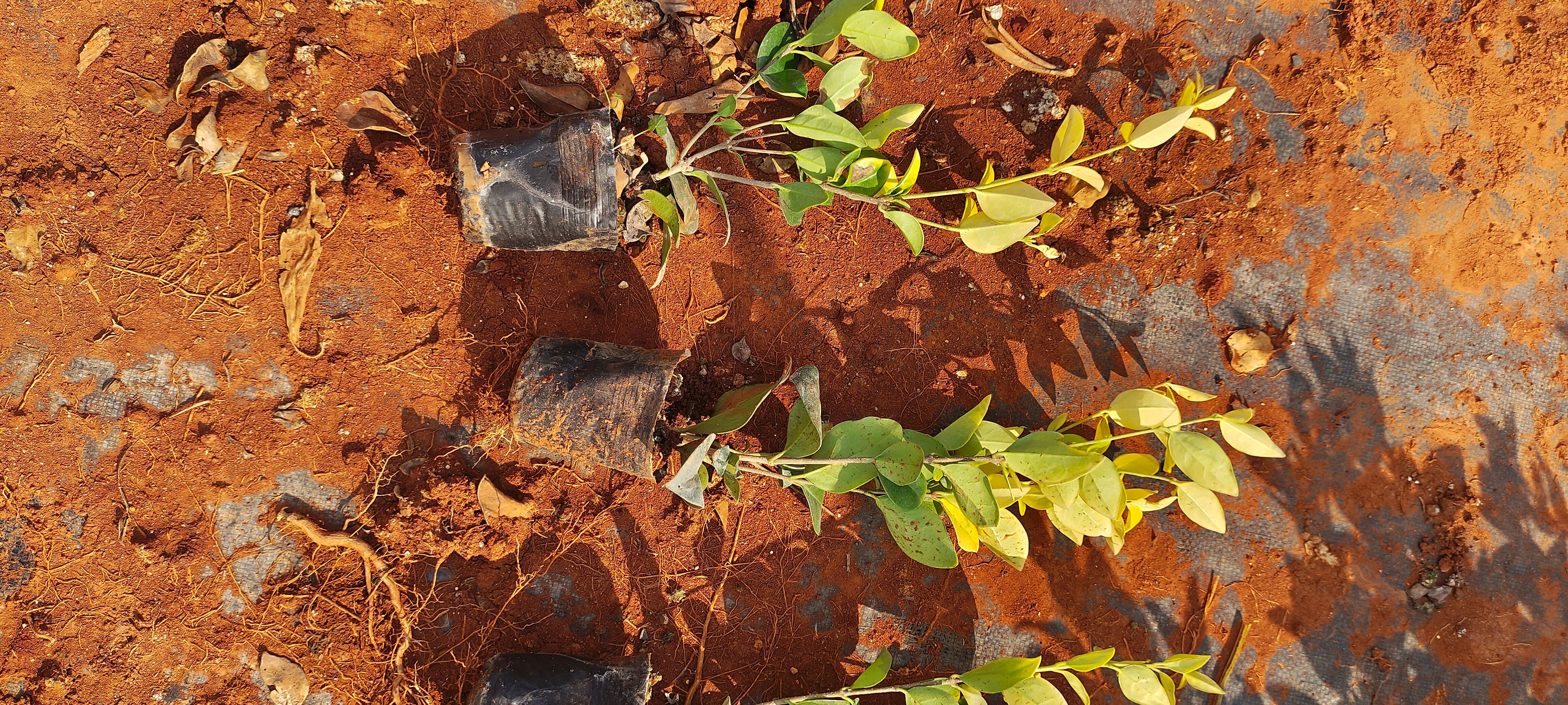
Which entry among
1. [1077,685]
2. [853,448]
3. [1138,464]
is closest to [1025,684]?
[1077,685]

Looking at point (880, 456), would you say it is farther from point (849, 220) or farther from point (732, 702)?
point (732, 702)

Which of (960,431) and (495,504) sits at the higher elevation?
(960,431)

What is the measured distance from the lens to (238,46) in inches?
77.4

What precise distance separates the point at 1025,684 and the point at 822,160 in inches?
59.8

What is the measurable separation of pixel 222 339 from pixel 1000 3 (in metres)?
2.56

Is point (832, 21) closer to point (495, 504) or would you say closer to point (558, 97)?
point (558, 97)

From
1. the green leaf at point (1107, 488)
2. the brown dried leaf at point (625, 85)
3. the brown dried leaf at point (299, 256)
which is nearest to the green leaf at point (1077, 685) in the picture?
the green leaf at point (1107, 488)

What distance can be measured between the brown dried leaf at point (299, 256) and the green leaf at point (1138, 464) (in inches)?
93.2

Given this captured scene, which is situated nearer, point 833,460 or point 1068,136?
point 833,460

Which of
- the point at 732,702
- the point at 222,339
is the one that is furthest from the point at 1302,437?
the point at 222,339

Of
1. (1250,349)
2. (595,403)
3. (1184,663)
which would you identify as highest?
(1250,349)

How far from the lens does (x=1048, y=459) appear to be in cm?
167

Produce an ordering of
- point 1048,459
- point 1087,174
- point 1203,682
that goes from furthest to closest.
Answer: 1. point 1087,174
2. point 1203,682
3. point 1048,459

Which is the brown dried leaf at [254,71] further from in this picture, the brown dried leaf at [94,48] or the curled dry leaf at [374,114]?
the brown dried leaf at [94,48]
